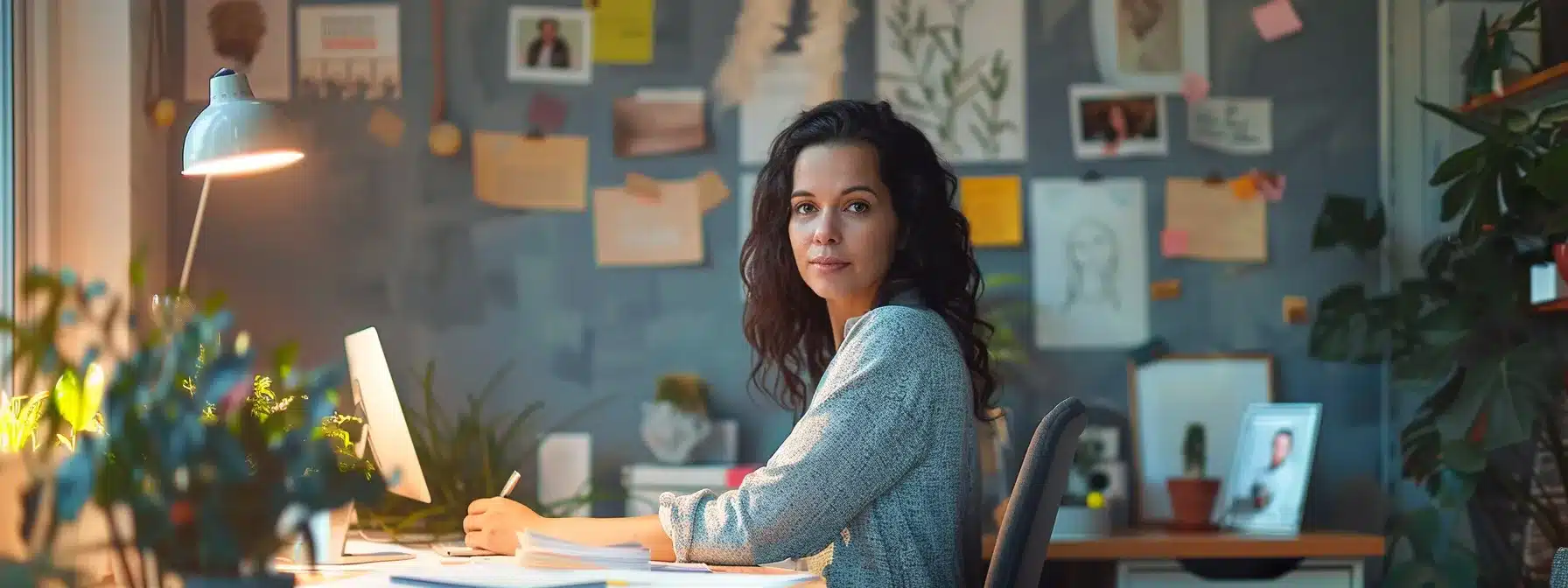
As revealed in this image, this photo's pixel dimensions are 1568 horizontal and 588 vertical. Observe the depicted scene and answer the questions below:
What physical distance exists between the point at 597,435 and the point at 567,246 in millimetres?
439

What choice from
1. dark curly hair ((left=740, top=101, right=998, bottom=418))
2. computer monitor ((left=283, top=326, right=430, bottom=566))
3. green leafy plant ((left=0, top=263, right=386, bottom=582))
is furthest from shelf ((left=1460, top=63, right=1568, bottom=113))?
green leafy plant ((left=0, top=263, right=386, bottom=582))

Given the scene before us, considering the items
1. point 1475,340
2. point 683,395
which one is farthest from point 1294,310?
point 683,395

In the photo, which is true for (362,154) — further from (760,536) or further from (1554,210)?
(1554,210)

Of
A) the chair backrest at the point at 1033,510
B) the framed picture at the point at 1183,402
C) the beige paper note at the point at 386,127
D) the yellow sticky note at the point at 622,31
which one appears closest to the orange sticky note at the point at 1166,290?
the framed picture at the point at 1183,402

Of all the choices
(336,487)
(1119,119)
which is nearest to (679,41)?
(1119,119)

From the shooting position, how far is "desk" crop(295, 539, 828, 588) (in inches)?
65.0

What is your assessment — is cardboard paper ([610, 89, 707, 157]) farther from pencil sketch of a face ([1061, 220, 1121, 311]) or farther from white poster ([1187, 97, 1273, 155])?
white poster ([1187, 97, 1273, 155])

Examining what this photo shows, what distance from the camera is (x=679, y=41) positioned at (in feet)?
11.4

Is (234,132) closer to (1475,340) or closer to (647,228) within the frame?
(647,228)

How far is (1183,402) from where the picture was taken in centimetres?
342

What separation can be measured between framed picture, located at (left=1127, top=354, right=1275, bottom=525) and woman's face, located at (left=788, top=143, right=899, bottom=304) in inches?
63.1

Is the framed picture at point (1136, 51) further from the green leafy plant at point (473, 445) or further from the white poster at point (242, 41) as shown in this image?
the white poster at point (242, 41)

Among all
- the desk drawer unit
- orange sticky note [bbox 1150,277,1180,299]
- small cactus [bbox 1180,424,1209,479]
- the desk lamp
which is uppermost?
the desk lamp

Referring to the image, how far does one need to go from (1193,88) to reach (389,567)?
2.26 meters
